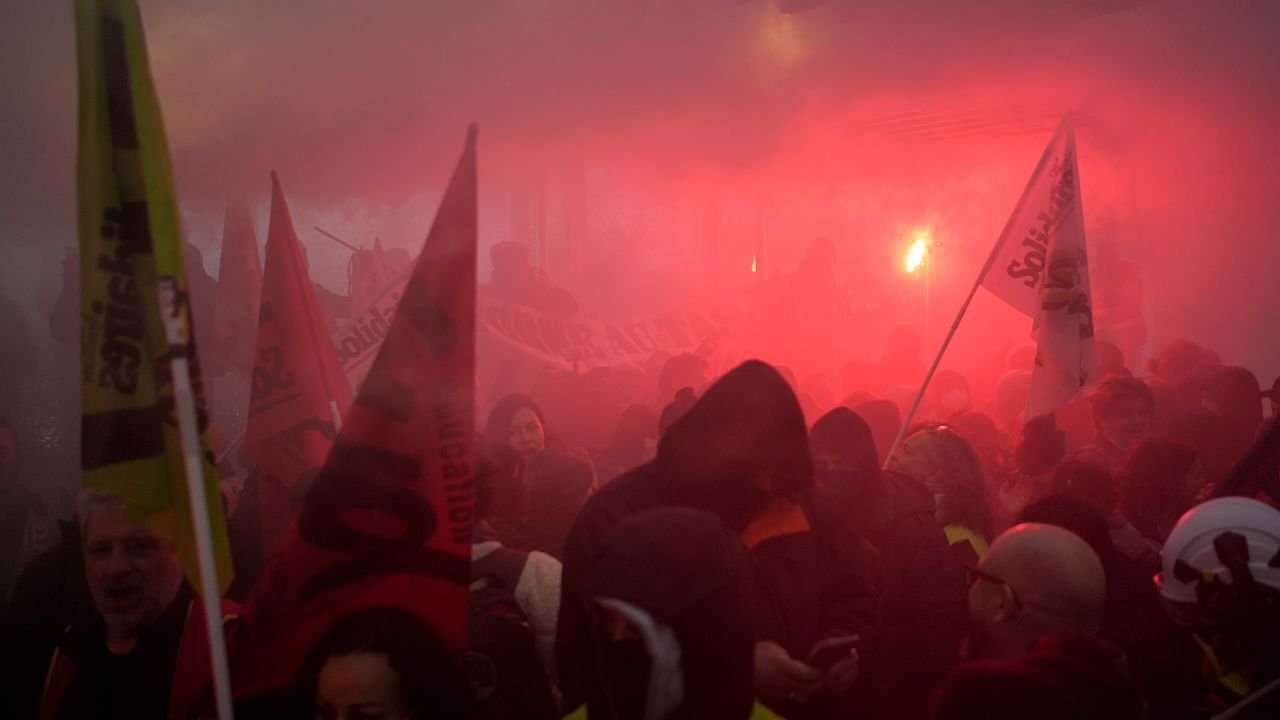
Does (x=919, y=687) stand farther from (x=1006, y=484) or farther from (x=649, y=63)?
(x=649, y=63)

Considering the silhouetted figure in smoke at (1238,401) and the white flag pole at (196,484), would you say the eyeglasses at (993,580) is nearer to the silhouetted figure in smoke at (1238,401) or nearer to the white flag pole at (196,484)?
the white flag pole at (196,484)

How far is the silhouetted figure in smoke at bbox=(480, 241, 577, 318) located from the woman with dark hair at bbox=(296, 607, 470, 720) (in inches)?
218

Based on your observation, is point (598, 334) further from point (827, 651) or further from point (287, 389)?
point (827, 651)

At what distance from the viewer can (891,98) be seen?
9.27m

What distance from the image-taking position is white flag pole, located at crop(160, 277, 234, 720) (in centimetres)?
169

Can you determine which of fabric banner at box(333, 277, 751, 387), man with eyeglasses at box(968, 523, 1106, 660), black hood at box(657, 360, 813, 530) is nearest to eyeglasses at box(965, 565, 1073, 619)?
Result: man with eyeglasses at box(968, 523, 1106, 660)

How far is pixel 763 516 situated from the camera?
6.75ft

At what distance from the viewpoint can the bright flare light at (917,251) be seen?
39.1 feet

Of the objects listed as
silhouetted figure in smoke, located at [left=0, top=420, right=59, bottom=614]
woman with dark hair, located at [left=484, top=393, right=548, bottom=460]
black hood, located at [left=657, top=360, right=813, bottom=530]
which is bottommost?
silhouetted figure in smoke, located at [left=0, top=420, right=59, bottom=614]

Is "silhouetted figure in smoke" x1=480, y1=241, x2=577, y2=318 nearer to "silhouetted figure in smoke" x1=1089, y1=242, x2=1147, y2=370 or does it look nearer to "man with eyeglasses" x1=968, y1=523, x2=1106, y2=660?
"silhouetted figure in smoke" x1=1089, y1=242, x2=1147, y2=370

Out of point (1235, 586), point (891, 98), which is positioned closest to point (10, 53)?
point (1235, 586)

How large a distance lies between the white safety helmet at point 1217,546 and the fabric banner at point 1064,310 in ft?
5.71

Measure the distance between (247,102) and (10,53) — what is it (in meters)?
1.28

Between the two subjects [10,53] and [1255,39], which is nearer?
[10,53]
